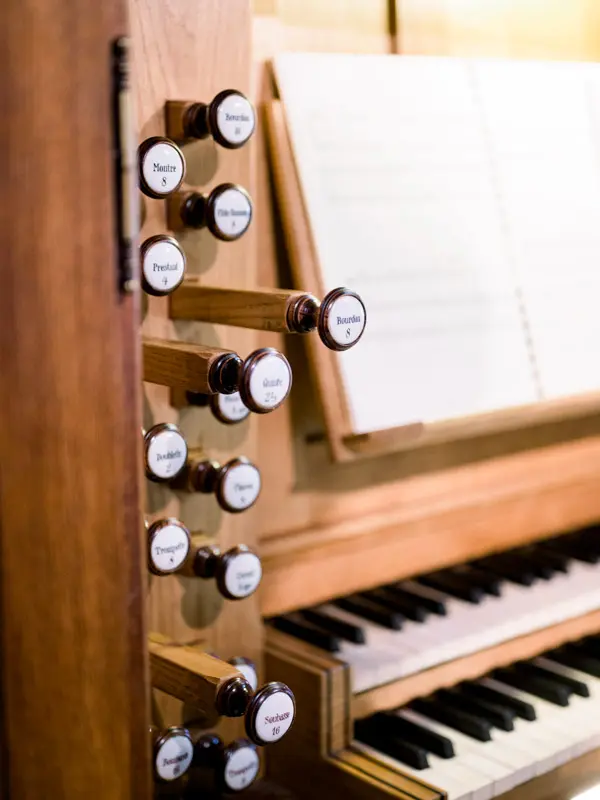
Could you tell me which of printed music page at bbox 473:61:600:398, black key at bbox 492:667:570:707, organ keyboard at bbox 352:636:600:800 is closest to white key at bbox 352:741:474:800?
organ keyboard at bbox 352:636:600:800

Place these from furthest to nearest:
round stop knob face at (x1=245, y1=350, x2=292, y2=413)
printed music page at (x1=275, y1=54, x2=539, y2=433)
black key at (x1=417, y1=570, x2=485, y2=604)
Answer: black key at (x1=417, y1=570, x2=485, y2=604), printed music page at (x1=275, y1=54, x2=539, y2=433), round stop knob face at (x1=245, y1=350, x2=292, y2=413)

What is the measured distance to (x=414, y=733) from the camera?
1362 millimetres

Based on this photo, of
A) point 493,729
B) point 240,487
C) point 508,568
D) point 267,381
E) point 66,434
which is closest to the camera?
point 66,434

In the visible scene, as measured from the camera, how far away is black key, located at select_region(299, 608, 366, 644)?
146 centimetres

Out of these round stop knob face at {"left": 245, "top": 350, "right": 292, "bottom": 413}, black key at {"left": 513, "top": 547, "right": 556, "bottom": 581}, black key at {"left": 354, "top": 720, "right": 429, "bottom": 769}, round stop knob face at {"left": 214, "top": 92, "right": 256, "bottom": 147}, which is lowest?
black key at {"left": 354, "top": 720, "right": 429, "bottom": 769}

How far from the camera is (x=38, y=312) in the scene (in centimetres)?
61

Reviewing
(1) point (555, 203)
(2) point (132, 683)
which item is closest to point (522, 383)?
(1) point (555, 203)

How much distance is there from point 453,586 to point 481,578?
0.06m

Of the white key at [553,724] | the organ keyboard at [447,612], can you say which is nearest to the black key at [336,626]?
the organ keyboard at [447,612]

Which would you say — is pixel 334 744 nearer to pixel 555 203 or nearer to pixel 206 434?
pixel 206 434

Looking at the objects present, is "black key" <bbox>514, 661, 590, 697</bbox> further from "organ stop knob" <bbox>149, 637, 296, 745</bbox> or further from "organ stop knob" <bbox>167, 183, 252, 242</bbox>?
"organ stop knob" <bbox>167, 183, 252, 242</bbox>

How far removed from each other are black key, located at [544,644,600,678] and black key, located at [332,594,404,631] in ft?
0.92

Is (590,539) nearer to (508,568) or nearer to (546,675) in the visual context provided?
(508,568)

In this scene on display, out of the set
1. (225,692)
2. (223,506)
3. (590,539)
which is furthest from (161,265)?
(590,539)
